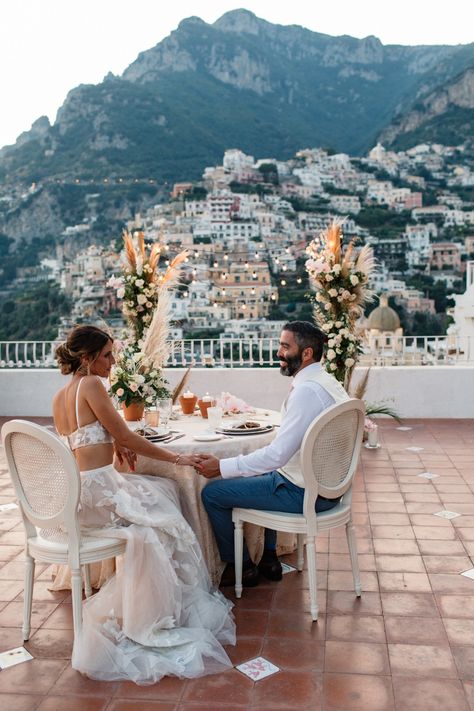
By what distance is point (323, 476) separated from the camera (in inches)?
107

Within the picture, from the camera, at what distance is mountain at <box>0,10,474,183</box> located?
185ft

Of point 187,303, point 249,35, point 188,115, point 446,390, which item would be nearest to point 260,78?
point 249,35

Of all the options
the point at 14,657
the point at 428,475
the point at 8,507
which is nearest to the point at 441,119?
the point at 428,475

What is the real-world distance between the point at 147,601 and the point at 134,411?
1.19 metres

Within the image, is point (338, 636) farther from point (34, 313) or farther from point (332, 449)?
point (34, 313)

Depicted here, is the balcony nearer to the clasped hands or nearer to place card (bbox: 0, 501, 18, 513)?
place card (bbox: 0, 501, 18, 513)

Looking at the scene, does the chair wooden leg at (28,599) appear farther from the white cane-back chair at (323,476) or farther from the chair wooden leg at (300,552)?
the chair wooden leg at (300,552)

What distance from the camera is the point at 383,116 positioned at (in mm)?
75500

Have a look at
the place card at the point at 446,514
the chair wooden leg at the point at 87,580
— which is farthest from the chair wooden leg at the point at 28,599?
the place card at the point at 446,514

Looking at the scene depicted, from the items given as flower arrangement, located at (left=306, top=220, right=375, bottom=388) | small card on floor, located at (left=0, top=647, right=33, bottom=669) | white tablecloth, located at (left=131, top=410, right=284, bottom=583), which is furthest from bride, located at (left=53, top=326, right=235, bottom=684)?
flower arrangement, located at (left=306, top=220, right=375, bottom=388)

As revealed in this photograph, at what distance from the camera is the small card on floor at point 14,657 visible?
2.41 m

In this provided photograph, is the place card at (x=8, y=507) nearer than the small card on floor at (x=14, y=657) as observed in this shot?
No

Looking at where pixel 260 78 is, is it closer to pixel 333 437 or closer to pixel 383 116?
pixel 383 116

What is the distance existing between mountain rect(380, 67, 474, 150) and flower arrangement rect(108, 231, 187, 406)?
6014cm
